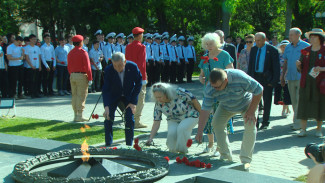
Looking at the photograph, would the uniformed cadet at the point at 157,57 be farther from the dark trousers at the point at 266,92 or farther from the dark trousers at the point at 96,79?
the dark trousers at the point at 266,92

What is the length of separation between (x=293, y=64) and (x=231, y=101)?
4170 mm

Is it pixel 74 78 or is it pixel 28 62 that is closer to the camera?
pixel 74 78

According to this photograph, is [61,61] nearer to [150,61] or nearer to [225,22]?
[150,61]

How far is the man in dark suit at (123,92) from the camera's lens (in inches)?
297

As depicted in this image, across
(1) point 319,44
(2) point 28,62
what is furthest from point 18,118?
(1) point 319,44

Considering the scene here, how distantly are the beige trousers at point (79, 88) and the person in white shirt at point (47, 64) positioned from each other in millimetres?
5441

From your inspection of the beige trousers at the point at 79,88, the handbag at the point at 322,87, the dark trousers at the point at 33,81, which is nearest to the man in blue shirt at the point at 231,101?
the handbag at the point at 322,87

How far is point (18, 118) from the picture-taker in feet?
37.2

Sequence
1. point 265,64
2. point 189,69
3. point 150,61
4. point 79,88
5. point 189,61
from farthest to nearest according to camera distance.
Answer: point 189,61 < point 189,69 < point 150,61 < point 79,88 < point 265,64

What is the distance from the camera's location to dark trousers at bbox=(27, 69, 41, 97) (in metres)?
15.7

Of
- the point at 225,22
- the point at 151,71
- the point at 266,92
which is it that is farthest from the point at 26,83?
the point at 225,22

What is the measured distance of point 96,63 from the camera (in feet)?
57.7

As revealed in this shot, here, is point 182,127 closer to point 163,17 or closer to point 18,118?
point 18,118

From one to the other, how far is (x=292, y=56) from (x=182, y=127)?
395 cm
